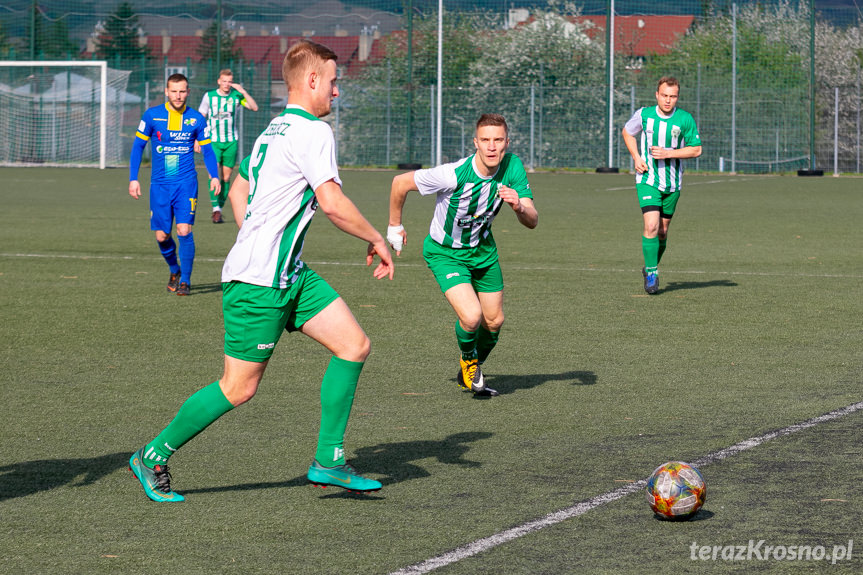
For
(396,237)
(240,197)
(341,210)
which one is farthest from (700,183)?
(341,210)

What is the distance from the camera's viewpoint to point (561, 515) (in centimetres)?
500

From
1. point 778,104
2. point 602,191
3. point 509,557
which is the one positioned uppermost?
point 778,104

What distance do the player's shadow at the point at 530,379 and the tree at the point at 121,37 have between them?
37.8 meters

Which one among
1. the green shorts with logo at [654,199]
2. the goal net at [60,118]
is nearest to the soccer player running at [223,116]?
the green shorts with logo at [654,199]

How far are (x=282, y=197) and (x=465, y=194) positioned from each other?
8.54 feet

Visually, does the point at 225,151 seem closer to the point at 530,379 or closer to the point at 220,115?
the point at 220,115

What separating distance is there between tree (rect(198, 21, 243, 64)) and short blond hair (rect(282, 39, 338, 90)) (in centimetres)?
3725

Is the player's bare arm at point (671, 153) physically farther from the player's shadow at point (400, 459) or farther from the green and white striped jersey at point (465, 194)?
the player's shadow at point (400, 459)

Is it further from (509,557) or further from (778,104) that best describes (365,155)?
(509,557)

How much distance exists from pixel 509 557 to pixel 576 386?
330cm

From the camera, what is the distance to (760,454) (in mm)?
5961

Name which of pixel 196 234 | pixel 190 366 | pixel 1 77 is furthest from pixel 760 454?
pixel 1 77

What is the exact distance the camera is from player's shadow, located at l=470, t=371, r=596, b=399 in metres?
7.76

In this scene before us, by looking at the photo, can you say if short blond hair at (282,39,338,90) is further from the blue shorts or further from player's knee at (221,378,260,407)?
the blue shorts
